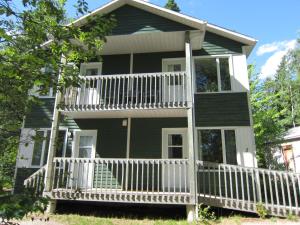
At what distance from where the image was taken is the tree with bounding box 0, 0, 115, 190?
378 cm

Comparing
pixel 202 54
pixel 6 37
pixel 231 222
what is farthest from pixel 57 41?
pixel 202 54

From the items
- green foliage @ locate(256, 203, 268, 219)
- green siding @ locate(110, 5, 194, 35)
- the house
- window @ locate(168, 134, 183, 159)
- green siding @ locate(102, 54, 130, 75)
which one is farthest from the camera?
green siding @ locate(102, 54, 130, 75)

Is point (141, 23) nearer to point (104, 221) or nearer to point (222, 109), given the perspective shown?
point (222, 109)

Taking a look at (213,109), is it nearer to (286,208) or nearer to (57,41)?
(286,208)

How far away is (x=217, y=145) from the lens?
38.3 feet

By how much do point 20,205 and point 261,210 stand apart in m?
8.07

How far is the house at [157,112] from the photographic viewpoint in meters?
10.8

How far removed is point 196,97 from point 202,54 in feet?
6.92

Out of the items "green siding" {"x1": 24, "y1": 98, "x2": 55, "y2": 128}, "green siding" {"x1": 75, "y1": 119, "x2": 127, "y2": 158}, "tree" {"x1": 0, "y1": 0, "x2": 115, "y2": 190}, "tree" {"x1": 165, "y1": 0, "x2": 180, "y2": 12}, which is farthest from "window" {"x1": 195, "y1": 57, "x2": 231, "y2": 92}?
"tree" {"x1": 165, "y1": 0, "x2": 180, "y2": 12}

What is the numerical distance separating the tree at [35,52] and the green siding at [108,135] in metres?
7.86

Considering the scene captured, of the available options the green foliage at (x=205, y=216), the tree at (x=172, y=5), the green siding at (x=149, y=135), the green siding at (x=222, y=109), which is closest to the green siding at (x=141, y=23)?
the green siding at (x=222, y=109)

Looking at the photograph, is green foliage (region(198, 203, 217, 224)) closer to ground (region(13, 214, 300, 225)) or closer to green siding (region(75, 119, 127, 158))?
ground (region(13, 214, 300, 225))

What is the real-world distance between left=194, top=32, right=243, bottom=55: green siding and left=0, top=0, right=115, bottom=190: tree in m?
9.11

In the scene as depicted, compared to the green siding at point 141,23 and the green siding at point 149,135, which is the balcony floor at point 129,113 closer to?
the green siding at point 149,135
